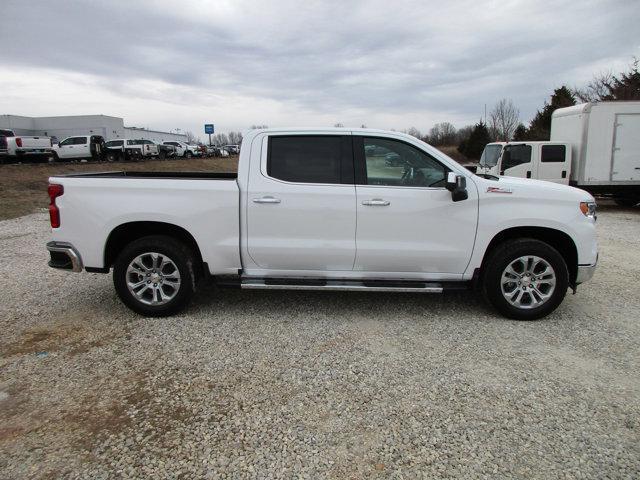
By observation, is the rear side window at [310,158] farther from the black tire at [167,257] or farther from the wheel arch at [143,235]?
the black tire at [167,257]

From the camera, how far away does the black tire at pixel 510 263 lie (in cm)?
442

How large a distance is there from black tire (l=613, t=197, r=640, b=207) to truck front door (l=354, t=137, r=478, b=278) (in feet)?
40.5

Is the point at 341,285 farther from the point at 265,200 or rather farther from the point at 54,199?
the point at 54,199

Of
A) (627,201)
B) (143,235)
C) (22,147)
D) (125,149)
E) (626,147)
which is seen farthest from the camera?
(125,149)

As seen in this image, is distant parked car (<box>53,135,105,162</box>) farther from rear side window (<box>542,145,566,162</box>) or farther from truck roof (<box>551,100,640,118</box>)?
truck roof (<box>551,100,640,118</box>)

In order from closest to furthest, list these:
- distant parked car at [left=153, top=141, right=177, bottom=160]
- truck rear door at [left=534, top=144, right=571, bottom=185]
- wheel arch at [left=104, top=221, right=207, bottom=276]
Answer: wheel arch at [left=104, top=221, right=207, bottom=276], truck rear door at [left=534, top=144, right=571, bottom=185], distant parked car at [left=153, top=141, right=177, bottom=160]

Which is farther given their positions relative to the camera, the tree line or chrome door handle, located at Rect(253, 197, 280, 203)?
the tree line

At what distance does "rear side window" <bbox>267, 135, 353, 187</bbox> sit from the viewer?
446cm

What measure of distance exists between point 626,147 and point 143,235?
13201mm

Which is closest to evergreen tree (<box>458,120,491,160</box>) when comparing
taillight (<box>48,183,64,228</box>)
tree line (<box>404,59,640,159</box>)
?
tree line (<box>404,59,640,159</box>)

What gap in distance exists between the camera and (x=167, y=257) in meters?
4.46

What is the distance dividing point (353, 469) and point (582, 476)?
122 cm

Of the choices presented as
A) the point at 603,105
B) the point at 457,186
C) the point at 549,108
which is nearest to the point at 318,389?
the point at 457,186

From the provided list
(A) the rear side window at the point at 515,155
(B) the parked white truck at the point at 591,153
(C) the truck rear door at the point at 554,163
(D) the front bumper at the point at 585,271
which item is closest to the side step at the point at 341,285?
(D) the front bumper at the point at 585,271
